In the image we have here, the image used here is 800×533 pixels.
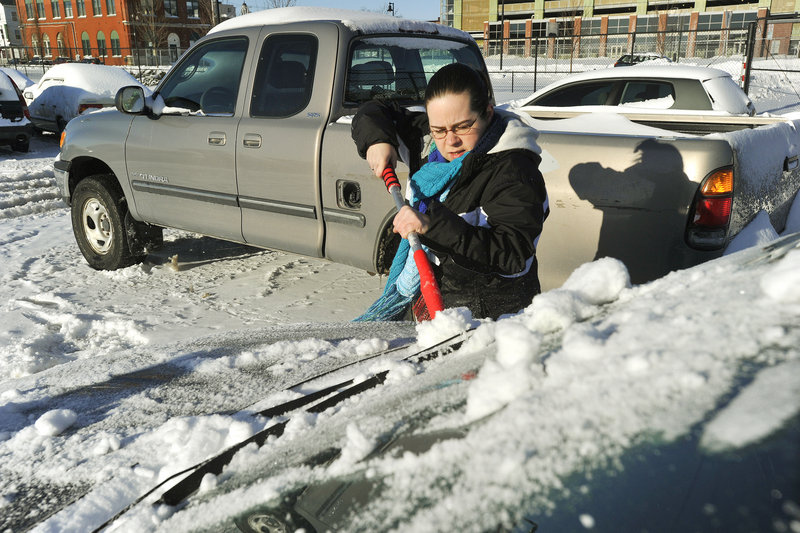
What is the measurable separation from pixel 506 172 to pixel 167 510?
64.9 inches

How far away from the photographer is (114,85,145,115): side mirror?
4.82 m

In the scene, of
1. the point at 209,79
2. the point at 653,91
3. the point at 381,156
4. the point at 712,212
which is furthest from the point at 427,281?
the point at 653,91

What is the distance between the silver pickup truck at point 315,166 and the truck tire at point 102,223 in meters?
0.01

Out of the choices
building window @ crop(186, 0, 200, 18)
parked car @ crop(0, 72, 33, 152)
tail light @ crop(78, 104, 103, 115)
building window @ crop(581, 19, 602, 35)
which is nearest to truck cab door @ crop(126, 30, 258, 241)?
parked car @ crop(0, 72, 33, 152)

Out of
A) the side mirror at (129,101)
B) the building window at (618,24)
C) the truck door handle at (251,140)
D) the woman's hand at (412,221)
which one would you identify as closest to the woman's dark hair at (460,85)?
the woman's hand at (412,221)

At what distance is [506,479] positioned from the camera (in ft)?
2.77

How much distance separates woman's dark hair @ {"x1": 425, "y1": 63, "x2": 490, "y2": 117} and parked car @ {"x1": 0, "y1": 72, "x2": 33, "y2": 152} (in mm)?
11752

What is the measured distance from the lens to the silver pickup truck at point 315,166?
301 centimetres

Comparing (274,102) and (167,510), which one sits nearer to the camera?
(167,510)

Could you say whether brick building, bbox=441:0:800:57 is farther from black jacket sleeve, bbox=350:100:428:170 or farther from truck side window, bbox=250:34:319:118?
black jacket sleeve, bbox=350:100:428:170

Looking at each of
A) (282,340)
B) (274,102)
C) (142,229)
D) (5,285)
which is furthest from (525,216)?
(5,285)

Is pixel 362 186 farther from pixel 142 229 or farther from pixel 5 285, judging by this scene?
pixel 5 285

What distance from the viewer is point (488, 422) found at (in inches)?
37.8

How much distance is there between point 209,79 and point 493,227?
3.30 metres
